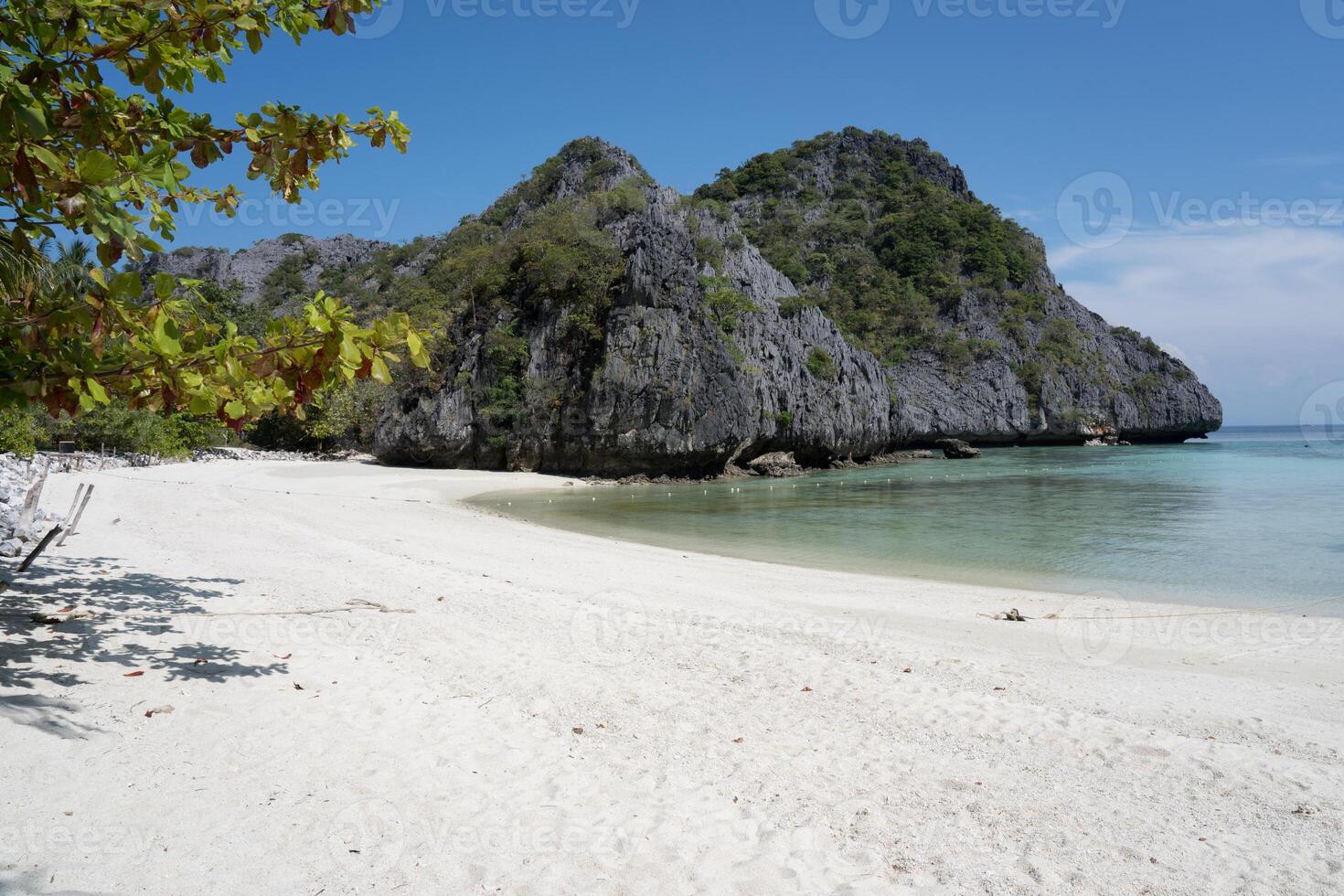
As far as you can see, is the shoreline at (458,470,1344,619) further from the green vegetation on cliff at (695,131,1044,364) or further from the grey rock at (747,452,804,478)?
the green vegetation on cliff at (695,131,1044,364)

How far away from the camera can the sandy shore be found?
10.2 ft

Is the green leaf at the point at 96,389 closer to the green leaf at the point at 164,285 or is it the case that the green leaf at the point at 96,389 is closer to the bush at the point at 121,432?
the green leaf at the point at 164,285

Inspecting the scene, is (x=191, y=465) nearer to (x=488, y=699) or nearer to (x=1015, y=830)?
(x=488, y=699)

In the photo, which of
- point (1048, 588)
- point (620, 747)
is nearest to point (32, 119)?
point (620, 747)

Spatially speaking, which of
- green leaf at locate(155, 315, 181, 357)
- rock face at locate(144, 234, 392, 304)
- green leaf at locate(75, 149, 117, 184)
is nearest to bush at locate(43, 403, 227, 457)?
green leaf at locate(155, 315, 181, 357)

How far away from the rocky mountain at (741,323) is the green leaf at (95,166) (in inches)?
587

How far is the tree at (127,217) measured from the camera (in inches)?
121

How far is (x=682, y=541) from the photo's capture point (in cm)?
1708

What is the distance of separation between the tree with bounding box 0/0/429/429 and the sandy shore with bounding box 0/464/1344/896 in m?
1.87

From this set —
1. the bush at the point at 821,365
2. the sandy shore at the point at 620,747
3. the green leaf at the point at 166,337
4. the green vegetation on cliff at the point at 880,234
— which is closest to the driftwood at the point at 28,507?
the sandy shore at the point at 620,747

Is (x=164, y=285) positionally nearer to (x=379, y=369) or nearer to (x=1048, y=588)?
(x=379, y=369)

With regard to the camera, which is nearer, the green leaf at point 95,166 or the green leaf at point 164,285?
the green leaf at point 95,166

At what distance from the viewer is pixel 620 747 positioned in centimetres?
435

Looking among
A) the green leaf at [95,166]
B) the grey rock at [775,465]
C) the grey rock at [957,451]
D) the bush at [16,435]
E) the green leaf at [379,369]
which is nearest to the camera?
the green leaf at [95,166]
